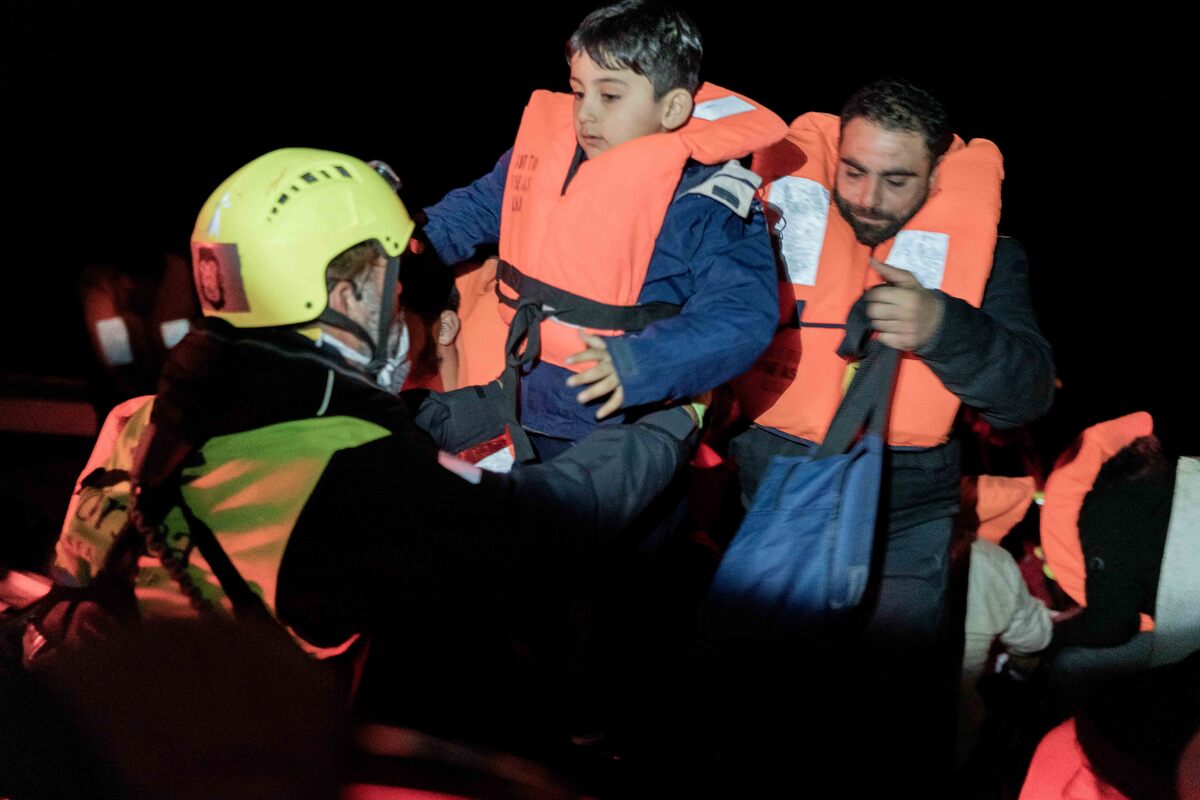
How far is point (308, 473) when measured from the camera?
1.33 metres

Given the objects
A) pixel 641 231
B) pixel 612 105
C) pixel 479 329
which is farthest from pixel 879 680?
pixel 612 105

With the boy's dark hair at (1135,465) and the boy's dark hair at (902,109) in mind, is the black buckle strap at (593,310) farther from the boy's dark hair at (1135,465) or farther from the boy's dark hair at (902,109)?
the boy's dark hair at (1135,465)

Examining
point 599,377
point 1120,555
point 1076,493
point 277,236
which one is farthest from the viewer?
point 1076,493

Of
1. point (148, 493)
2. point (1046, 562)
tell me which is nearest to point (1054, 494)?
point (1046, 562)

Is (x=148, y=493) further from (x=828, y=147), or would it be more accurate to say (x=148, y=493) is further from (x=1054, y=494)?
(x=1054, y=494)

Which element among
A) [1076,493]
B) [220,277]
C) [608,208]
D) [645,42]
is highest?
[645,42]

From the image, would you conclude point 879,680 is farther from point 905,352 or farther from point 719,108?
point 719,108

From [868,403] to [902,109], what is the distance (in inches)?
27.8

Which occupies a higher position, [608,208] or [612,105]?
[612,105]

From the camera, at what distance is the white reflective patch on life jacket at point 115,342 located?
6.21 ft

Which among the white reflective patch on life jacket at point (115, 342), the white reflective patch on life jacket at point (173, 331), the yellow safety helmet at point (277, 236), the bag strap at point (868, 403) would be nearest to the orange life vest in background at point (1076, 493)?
the bag strap at point (868, 403)

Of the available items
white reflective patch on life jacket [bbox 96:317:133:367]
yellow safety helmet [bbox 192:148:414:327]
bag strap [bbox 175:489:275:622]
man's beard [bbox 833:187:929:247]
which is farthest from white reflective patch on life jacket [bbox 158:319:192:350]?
man's beard [bbox 833:187:929:247]

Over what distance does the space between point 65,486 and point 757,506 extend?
6.62 ft

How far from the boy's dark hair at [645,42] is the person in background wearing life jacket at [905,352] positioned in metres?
0.42
